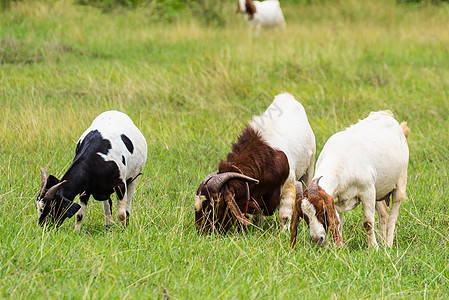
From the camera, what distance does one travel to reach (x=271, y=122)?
6.99 m

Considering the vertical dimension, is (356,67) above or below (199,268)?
below

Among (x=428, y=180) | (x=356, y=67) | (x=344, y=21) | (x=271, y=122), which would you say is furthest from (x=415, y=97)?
(x=344, y=21)

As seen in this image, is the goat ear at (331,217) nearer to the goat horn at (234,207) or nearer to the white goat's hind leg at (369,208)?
the white goat's hind leg at (369,208)

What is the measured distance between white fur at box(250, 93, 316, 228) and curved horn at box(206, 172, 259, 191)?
27.5 inches

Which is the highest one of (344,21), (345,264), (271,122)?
(271,122)

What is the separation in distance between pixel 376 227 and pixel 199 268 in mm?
2645

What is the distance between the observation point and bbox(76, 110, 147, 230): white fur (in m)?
6.18

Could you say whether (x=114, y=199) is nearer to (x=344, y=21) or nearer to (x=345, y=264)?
(x=345, y=264)

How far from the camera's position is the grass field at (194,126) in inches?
190

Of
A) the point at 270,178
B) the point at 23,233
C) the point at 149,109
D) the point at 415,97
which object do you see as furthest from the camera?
the point at 415,97

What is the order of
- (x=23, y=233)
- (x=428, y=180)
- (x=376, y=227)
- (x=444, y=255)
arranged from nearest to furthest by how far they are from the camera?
(x=23, y=233) < (x=444, y=255) < (x=376, y=227) < (x=428, y=180)

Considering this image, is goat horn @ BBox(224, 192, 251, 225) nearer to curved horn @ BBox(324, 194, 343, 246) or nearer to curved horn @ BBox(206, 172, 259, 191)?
curved horn @ BBox(206, 172, 259, 191)

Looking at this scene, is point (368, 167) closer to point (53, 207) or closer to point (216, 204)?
point (216, 204)

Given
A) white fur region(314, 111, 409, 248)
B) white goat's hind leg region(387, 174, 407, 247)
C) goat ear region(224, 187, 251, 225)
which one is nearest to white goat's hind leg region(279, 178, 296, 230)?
white fur region(314, 111, 409, 248)
